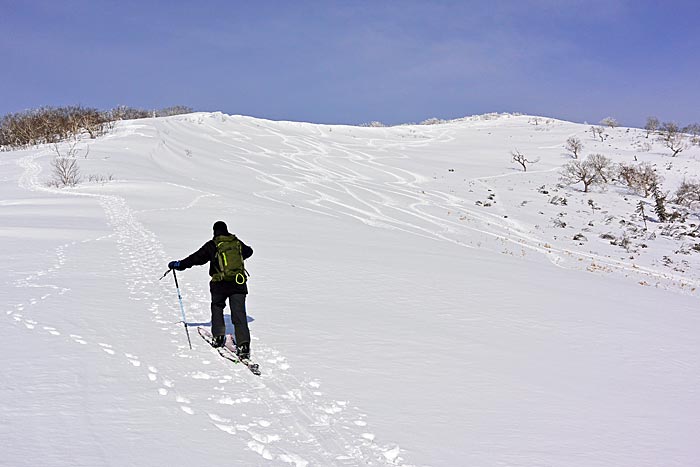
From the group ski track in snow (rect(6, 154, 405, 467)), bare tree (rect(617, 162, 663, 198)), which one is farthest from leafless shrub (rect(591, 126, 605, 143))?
ski track in snow (rect(6, 154, 405, 467))


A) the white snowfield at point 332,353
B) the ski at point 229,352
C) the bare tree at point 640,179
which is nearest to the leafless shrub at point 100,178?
the white snowfield at point 332,353

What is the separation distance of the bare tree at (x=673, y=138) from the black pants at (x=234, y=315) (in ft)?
156

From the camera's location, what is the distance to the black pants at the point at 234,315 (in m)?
5.44

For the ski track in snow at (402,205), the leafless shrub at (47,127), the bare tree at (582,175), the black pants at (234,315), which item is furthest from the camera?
the leafless shrub at (47,127)

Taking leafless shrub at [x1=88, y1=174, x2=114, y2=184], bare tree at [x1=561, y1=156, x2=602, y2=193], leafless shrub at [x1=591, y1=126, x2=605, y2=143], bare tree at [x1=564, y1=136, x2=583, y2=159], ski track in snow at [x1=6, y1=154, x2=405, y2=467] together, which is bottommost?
ski track in snow at [x1=6, y1=154, x2=405, y2=467]

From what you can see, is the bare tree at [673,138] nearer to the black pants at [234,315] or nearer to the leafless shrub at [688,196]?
the leafless shrub at [688,196]

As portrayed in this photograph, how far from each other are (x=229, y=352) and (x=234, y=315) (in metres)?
0.41

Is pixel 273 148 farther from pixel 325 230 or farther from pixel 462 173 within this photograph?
pixel 325 230

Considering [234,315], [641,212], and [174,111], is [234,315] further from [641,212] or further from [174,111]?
[174,111]

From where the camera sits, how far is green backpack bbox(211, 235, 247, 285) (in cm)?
557

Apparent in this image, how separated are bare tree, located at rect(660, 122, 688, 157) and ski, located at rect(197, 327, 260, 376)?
47.5 meters

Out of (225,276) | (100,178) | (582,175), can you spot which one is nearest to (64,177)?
(100,178)

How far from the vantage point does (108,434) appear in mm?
3449

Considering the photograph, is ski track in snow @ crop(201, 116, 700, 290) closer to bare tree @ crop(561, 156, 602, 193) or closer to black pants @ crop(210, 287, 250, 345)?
bare tree @ crop(561, 156, 602, 193)
